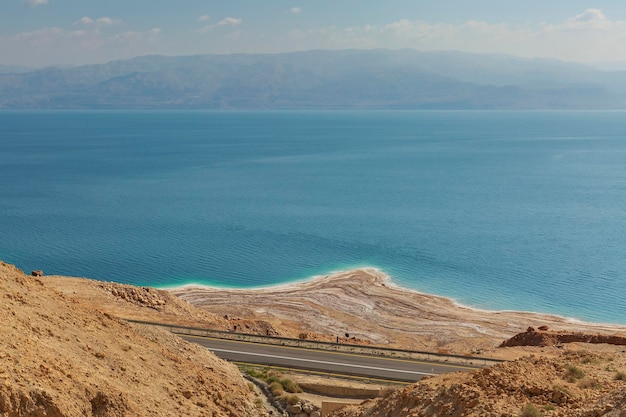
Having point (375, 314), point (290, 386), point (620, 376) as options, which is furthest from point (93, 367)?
point (375, 314)

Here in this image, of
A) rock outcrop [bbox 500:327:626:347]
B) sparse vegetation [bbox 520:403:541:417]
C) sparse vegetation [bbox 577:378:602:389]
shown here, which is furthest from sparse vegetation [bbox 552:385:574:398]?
rock outcrop [bbox 500:327:626:347]

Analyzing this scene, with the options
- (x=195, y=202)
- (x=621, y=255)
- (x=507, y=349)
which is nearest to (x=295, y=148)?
(x=195, y=202)

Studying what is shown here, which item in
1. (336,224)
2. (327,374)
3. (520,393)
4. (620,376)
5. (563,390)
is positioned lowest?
(336,224)

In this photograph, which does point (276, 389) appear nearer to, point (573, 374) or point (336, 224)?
point (573, 374)

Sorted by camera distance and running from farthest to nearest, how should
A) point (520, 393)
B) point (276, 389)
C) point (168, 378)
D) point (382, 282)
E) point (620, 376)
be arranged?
point (382, 282) < point (276, 389) < point (168, 378) < point (620, 376) < point (520, 393)

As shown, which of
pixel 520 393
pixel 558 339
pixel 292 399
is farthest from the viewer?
pixel 558 339

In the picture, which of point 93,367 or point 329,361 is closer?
point 93,367
